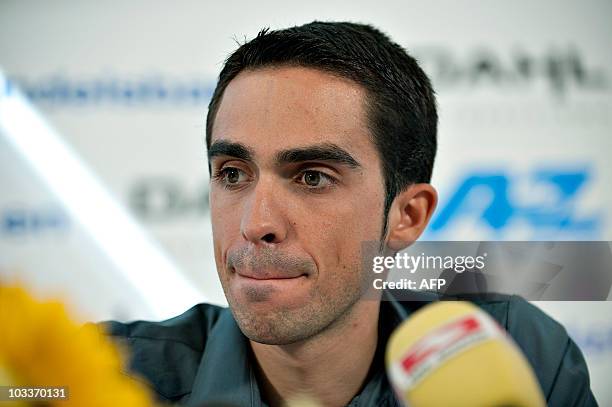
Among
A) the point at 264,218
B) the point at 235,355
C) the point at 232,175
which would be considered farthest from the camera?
the point at 235,355

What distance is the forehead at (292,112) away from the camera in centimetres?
110

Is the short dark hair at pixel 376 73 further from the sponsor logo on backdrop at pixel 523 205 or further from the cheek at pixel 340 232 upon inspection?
the sponsor logo on backdrop at pixel 523 205

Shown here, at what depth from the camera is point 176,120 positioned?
267 centimetres

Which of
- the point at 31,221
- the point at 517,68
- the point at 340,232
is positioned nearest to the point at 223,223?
the point at 340,232

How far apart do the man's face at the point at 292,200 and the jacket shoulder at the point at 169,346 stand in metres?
0.30

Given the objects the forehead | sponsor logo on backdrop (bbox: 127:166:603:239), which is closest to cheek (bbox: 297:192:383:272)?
the forehead

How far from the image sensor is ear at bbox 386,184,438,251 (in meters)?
1.28

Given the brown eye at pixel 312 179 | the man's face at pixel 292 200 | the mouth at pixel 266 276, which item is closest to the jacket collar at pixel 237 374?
the man's face at pixel 292 200

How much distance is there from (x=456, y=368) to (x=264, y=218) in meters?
0.56

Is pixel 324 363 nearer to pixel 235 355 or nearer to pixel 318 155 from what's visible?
pixel 235 355

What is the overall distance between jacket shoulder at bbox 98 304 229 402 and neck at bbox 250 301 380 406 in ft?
0.54

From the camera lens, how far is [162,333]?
1.39 meters

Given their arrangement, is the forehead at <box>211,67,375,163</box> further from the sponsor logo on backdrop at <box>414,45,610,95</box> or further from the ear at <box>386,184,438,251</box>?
the sponsor logo on backdrop at <box>414,45,610,95</box>

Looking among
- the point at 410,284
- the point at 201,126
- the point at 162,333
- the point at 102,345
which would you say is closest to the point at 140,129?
the point at 201,126
